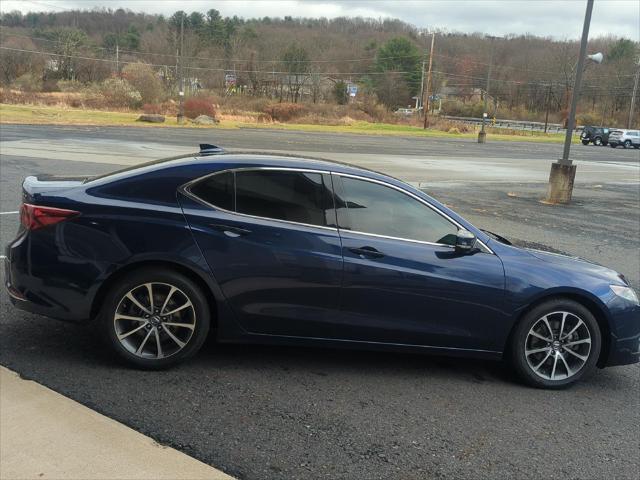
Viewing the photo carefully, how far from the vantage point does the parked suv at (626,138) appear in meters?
51.4

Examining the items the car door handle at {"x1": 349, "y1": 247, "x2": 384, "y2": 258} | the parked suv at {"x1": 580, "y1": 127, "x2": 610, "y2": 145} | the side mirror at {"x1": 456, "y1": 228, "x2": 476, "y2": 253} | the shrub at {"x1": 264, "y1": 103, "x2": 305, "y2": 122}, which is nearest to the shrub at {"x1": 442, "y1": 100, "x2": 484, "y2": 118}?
the shrub at {"x1": 264, "y1": 103, "x2": 305, "y2": 122}

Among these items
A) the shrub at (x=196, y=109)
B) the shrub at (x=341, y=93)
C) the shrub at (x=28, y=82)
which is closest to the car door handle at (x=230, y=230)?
the shrub at (x=196, y=109)

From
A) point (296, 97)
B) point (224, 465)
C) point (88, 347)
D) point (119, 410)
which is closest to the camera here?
point (224, 465)

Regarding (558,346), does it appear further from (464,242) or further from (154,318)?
(154,318)

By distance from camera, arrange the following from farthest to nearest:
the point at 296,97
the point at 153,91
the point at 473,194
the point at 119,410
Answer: the point at 296,97
the point at 153,91
the point at 473,194
the point at 119,410

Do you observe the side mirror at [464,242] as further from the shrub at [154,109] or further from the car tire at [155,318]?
the shrub at [154,109]

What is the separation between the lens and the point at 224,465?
305 cm

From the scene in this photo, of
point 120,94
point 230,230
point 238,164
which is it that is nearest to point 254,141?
point 238,164

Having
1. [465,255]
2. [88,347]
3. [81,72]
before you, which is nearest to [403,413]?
[465,255]

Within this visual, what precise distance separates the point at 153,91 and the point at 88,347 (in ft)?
229

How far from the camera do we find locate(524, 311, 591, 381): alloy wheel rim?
4.29 meters

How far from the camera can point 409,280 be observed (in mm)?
4086

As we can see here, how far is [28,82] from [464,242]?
3477 inches

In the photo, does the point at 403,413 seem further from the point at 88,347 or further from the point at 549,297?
the point at 88,347
